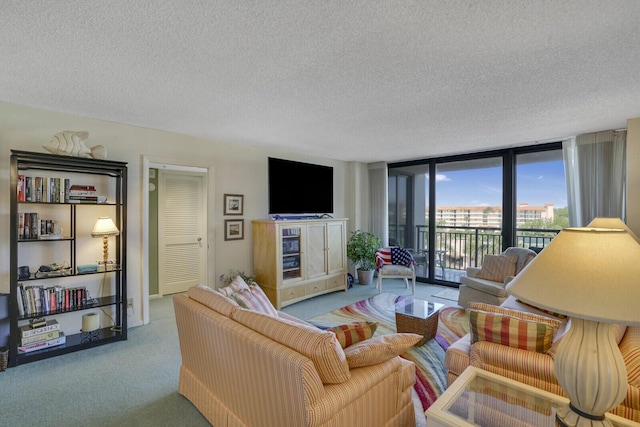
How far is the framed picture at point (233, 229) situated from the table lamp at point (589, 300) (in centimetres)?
363

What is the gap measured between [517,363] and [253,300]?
167 cm

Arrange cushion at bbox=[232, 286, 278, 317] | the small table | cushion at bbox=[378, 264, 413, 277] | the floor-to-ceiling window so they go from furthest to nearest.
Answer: cushion at bbox=[378, 264, 413, 277] < the floor-to-ceiling window < the small table < cushion at bbox=[232, 286, 278, 317]

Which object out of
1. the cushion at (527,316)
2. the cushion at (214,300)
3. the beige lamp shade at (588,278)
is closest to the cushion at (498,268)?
the cushion at (527,316)

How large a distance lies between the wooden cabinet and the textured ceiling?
5.14 ft

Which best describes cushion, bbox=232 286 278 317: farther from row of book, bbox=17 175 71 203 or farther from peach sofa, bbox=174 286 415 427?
row of book, bbox=17 175 71 203

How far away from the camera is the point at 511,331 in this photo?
1637mm

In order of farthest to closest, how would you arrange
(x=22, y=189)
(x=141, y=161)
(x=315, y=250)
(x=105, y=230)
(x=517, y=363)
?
(x=315, y=250) → (x=141, y=161) → (x=105, y=230) → (x=22, y=189) → (x=517, y=363)

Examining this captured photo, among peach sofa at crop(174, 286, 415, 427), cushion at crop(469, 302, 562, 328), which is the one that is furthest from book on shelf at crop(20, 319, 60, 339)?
cushion at crop(469, 302, 562, 328)

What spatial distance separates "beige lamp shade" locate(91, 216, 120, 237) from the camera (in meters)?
2.96

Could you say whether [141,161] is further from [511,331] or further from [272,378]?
[511,331]

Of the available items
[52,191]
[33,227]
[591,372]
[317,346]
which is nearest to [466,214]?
[591,372]

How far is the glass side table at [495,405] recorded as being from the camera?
4.35 ft

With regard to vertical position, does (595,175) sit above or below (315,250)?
above

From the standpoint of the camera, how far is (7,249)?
8.80ft
